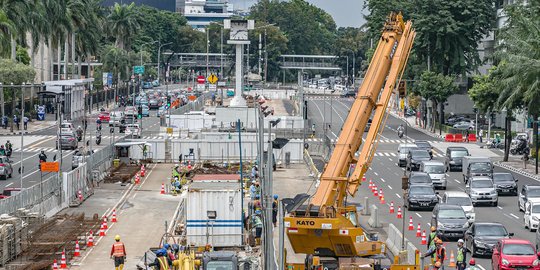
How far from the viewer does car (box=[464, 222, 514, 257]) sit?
48.6 m

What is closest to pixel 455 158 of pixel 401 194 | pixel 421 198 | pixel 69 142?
pixel 401 194

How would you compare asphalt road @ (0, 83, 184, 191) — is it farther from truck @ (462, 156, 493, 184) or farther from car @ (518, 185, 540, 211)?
car @ (518, 185, 540, 211)

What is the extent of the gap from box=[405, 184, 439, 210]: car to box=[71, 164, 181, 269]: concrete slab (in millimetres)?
11779

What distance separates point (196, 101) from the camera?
160 metres

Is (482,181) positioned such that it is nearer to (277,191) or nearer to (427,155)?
(277,191)

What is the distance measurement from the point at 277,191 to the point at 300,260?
93.7 feet

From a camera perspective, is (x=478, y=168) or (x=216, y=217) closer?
(x=216, y=217)

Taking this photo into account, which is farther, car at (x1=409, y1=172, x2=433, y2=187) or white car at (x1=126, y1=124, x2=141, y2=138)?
white car at (x1=126, y1=124, x2=141, y2=138)

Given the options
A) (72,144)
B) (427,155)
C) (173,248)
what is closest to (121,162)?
(72,144)

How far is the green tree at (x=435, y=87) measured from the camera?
139m

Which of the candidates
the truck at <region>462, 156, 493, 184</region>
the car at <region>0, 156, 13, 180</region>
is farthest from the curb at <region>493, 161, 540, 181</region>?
the car at <region>0, 156, 13, 180</region>

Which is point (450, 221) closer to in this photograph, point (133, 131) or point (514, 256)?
point (514, 256)

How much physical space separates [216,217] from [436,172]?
2806 cm

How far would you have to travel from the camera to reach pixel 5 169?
79562 mm
